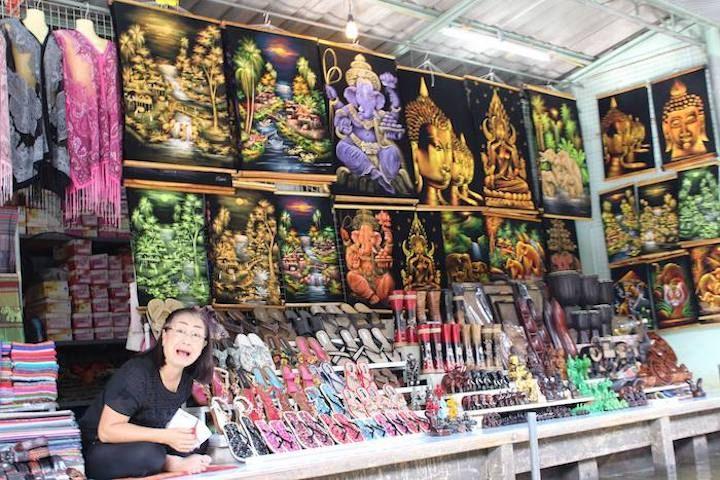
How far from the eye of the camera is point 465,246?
27.5 ft

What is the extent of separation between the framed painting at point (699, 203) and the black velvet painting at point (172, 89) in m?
5.25

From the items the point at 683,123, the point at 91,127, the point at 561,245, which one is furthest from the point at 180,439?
the point at 683,123

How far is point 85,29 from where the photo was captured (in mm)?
5645

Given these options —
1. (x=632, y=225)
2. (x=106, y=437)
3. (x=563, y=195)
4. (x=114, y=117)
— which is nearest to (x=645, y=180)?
(x=632, y=225)

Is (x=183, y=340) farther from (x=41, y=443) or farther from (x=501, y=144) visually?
(x=501, y=144)

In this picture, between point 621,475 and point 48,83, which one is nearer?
point 48,83

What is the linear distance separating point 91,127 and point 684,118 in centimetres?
636

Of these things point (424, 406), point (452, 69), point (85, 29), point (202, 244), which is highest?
point (452, 69)

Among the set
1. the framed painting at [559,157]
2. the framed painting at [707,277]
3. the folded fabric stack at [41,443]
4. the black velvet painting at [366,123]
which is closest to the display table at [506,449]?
the folded fabric stack at [41,443]

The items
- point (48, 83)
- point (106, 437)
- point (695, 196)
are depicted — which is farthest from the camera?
point (695, 196)

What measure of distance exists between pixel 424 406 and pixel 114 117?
2.87 metres

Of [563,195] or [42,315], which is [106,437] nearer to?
[42,315]

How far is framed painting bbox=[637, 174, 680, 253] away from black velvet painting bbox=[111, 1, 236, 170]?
519 cm

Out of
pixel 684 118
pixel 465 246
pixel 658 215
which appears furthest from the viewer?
pixel 658 215
